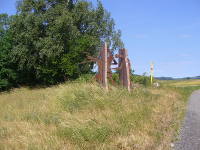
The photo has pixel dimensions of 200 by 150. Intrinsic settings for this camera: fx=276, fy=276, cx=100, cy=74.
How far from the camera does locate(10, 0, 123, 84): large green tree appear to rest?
28.6m

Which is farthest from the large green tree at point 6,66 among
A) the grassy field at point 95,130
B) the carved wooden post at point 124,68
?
the grassy field at point 95,130

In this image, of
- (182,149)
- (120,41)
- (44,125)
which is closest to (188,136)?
(182,149)

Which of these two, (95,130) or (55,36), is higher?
(55,36)

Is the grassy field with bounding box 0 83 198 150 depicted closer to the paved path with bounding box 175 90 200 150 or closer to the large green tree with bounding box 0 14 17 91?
the paved path with bounding box 175 90 200 150

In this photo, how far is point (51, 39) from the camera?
30.2m

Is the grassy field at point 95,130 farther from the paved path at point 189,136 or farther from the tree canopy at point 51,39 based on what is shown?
the tree canopy at point 51,39

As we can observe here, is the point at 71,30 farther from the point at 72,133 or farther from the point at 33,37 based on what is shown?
the point at 72,133

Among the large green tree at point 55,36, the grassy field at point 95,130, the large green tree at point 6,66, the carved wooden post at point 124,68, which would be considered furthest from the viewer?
the large green tree at point 6,66

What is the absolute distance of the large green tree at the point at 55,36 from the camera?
28.6 m

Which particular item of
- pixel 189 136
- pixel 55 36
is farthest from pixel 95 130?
pixel 55 36

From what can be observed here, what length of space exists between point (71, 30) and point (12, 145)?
2667cm

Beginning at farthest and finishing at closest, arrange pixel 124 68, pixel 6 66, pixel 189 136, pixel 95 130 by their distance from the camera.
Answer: pixel 6 66, pixel 124 68, pixel 189 136, pixel 95 130

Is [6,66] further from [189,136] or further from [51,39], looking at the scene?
[189,136]

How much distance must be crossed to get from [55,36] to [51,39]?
552 mm
